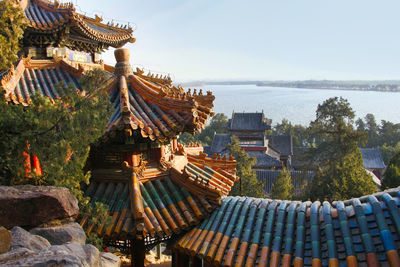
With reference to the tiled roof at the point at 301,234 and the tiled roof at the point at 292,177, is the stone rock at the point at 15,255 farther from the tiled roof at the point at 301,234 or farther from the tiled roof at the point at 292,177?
the tiled roof at the point at 292,177

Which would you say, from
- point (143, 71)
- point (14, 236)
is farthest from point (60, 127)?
point (143, 71)

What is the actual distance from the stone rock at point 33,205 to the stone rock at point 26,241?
31 cm

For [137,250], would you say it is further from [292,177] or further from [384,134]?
[384,134]

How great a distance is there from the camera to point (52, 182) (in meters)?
5.03

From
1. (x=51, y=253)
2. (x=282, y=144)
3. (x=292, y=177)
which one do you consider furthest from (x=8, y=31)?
(x=282, y=144)

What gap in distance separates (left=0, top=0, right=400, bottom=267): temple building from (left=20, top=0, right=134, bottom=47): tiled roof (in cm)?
140

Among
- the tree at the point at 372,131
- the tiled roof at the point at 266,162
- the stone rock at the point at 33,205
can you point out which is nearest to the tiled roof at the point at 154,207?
the stone rock at the point at 33,205

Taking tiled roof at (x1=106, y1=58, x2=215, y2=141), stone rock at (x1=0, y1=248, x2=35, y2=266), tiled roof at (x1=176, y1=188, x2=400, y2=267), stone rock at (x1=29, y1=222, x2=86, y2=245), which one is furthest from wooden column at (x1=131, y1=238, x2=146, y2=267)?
stone rock at (x1=0, y1=248, x2=35, y2=266)

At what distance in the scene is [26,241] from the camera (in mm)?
3654

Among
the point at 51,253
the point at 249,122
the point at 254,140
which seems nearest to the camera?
the point at 51,253

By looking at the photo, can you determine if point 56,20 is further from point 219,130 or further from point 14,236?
point 219,130

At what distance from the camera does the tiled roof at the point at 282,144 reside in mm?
46219

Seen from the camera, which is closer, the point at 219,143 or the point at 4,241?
the point at 4,241

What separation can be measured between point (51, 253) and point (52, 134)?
202 centimetres
